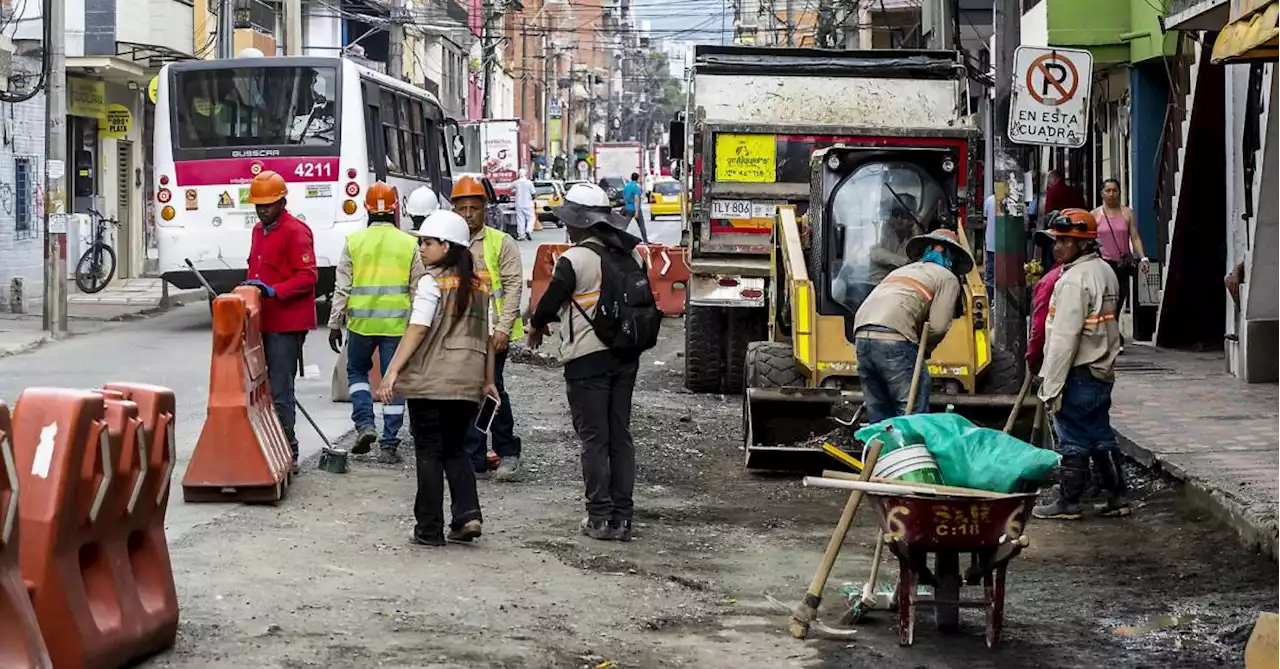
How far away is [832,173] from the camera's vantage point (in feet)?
41.1

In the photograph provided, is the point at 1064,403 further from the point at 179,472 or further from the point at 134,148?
the point at 134,148

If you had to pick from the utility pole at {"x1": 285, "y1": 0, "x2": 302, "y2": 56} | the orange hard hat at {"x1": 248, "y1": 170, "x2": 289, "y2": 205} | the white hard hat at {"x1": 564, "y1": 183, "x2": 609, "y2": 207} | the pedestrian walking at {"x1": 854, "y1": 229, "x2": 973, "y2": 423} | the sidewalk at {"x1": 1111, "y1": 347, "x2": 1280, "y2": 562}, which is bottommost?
the sidewalk at {"x1": 1111, "y1": 347, "x2": 1280, "y2": 562}

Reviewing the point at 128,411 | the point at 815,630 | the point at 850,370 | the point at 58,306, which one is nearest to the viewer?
the point at 128,411

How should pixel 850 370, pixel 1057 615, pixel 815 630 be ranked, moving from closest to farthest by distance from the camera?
pixel 815 630 < pixel 1057 615 < pixel 850 370

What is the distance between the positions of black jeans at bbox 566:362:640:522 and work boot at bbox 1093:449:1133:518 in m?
2.81

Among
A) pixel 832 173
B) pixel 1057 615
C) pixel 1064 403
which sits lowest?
pixel 1057 615

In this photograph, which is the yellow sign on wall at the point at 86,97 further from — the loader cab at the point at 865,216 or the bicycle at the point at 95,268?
the loader cab at the point at 865,216

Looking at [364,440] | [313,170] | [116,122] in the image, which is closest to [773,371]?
[364,440]

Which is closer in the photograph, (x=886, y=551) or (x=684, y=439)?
(x=886, y=551)

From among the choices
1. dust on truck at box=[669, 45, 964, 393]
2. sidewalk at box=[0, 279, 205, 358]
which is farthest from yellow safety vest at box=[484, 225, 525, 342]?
sidewalk at box=[0, 279, 205, 358]

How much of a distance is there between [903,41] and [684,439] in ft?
103

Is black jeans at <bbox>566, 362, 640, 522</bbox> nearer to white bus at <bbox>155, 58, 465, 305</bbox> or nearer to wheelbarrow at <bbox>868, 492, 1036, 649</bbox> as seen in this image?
wheelbarrow at <bbox>868, 492, 1036, 649</bbox>

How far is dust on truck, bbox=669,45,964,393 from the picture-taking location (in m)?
15.7

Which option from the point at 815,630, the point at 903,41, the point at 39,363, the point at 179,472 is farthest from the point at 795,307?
the point at 903,41
